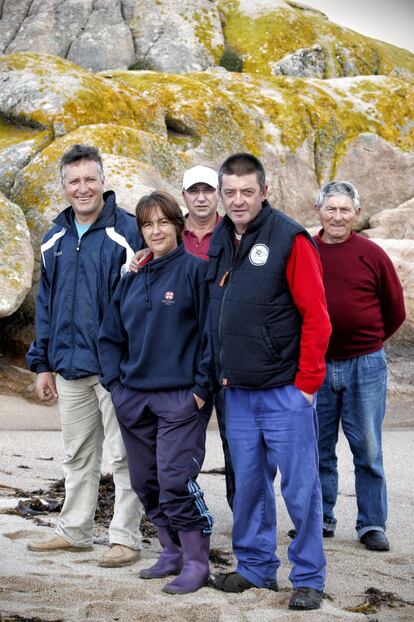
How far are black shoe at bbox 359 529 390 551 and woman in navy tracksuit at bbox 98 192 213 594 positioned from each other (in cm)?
158

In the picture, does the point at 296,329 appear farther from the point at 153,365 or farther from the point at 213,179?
the point at 213,179

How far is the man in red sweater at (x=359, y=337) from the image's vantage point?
6.48m

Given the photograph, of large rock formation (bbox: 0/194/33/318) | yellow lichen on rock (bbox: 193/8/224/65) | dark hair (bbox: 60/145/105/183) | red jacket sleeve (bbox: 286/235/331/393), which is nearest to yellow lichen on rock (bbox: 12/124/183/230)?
large rock formation (bbox: 0/194/33/318)

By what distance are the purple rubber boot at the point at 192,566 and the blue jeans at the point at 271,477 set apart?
0.66 ft

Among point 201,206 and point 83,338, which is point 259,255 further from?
point 201,206

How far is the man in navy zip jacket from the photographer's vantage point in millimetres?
5906

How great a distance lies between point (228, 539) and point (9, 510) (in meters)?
1.67

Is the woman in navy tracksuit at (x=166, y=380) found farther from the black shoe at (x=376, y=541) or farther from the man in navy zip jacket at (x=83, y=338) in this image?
the black shoe at (x=376, y=541)

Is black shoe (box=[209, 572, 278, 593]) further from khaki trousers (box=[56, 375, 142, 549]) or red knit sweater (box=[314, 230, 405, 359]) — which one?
red knit sweater (box=[314, 230, 405, 359])

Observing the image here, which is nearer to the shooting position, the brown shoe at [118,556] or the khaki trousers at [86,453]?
the brown shoe at [118,556]

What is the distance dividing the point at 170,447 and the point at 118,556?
3.03 ft

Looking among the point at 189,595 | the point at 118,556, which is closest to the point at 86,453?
the point at 118,556

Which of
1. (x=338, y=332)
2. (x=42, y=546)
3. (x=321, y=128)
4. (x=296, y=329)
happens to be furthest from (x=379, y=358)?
(x=321, y=128)

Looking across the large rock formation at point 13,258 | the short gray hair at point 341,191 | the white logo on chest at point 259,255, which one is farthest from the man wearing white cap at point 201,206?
the large rock formation at point 13,258
